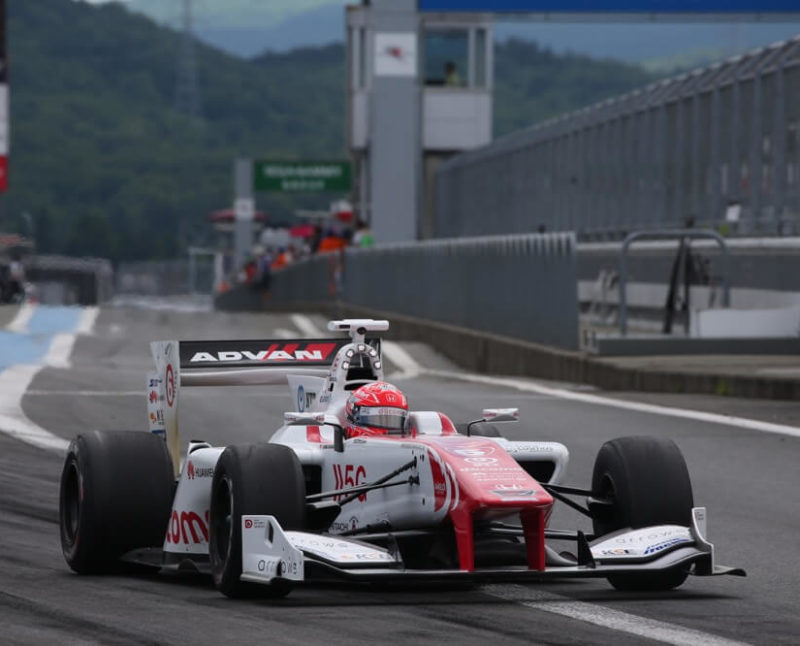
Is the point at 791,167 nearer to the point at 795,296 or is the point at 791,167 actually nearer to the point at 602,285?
the point at 795,296

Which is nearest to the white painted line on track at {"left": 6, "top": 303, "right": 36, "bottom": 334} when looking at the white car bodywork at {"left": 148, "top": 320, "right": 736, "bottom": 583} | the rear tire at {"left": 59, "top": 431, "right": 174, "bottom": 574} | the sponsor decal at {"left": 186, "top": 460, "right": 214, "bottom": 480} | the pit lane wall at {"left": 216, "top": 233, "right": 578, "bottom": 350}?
the pit lane wall at {"left": 216, "top": 233, "right": 578, "bottom": 350}

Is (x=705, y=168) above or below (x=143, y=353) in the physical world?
above

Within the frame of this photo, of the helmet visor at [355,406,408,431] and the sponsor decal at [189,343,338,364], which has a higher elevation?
the sponsor decal at [189,343,338,364]

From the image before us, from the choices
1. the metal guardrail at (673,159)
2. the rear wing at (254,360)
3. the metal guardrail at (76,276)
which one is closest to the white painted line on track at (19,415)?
the rear wing at (254,360)

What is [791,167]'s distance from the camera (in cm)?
2488

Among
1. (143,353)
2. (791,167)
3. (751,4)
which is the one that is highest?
(751,4)

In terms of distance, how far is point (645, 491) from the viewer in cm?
872

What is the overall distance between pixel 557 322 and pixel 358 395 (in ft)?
50.5

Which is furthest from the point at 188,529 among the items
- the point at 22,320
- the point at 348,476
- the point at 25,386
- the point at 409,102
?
the point at 409,102

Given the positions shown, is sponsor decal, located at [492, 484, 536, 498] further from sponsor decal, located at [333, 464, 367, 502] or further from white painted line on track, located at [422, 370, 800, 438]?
white painted line on track, located at [422, 370, 800, 438]

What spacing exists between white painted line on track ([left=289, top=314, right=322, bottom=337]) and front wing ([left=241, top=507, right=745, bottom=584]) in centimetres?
2540

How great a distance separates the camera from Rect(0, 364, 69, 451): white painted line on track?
623 inches

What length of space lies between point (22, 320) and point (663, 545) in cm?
2856

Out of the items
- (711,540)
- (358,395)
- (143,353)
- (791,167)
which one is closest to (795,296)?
(791,167)
